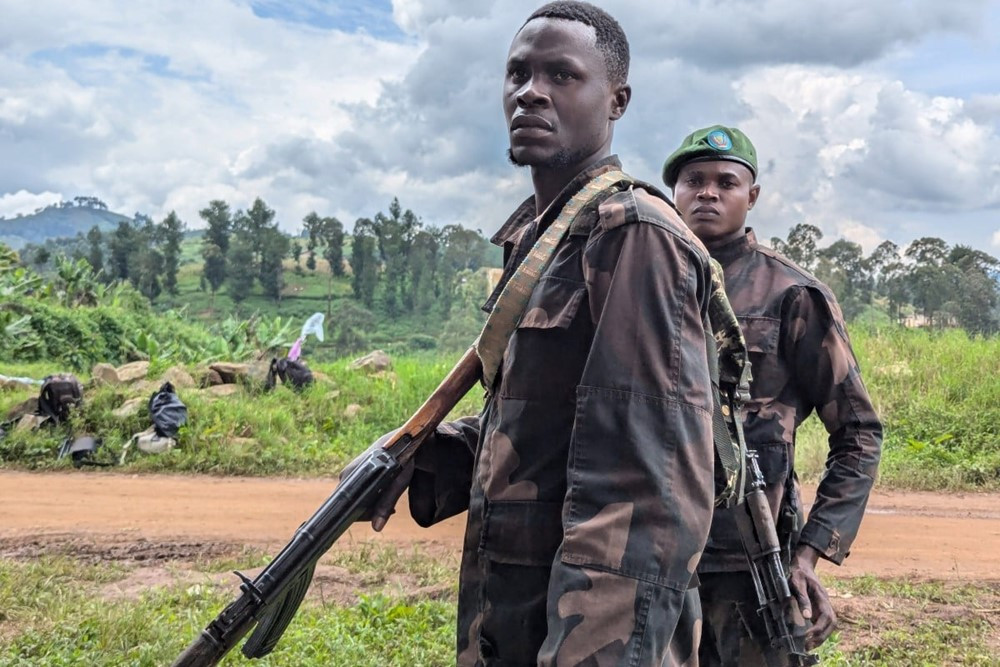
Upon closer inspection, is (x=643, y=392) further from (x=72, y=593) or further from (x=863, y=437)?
(x=72, y=593)

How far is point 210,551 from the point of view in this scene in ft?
19.3

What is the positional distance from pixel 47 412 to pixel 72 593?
4.42 metres

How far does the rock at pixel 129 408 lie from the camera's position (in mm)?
8656

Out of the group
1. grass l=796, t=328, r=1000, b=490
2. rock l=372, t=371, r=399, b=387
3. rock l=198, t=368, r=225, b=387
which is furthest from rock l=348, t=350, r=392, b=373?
grass l=796, t=328, r=1000, b=490

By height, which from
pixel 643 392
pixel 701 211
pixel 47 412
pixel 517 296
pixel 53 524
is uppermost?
pixel 701 211

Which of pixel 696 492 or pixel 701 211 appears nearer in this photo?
pixel 696 492

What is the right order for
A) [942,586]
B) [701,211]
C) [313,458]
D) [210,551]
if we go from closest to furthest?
[701,211] → [942,586] → [210,551] → [313,458]

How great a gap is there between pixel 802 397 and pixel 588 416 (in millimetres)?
1565

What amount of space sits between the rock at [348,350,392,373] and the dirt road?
3.37m

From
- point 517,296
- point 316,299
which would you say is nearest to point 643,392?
point 517,296

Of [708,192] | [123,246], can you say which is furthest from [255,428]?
[123,246]

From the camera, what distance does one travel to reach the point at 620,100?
1.78 meters

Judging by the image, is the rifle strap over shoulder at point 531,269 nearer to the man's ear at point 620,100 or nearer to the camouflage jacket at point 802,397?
the man's ear at point 620,100

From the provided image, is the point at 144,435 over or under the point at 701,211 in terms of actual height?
under
